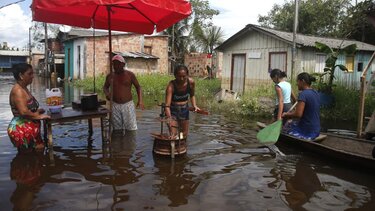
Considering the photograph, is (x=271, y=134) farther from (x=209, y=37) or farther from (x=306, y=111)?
(x=209, y=37)

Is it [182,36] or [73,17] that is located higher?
[182,36]

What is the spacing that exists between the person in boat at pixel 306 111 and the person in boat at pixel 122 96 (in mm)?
3049

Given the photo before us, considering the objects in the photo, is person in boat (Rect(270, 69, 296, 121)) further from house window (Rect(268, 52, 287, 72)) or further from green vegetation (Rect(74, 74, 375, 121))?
house window (Rect(268, 52, 287, 72))

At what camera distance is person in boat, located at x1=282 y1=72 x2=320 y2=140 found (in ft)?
20.5

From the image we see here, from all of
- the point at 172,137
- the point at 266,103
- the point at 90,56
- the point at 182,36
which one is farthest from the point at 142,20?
the point at 182,36

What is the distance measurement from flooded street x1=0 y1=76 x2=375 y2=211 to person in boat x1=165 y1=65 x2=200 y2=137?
0.62 metres

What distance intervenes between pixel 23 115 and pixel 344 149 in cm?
582

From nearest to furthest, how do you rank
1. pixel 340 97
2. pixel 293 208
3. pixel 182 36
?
pixel 293 208 < pixel 340 97 < pixel 182 36

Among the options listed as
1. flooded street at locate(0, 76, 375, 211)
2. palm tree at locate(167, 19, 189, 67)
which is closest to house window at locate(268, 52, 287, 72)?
flooded street at locate(0, 76, 375, 211)

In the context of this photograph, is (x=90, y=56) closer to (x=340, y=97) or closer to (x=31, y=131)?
(x=340, y=97)

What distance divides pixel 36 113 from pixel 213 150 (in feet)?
11.1

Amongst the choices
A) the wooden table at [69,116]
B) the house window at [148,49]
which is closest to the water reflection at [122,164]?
the wooden table at [69,116]

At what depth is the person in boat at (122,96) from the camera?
694cm

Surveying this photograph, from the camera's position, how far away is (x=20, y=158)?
5.94 meters
